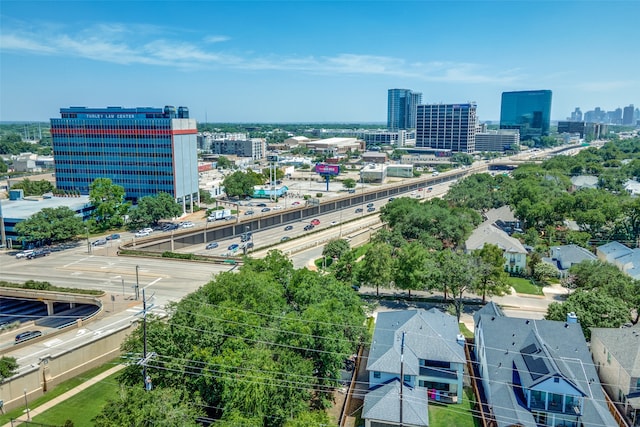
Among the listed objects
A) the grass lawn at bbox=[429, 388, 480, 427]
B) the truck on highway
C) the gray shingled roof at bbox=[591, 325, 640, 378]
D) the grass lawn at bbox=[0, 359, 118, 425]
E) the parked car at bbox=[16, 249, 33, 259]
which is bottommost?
the grass lawn at bbox=[0, 359, 118, 425]

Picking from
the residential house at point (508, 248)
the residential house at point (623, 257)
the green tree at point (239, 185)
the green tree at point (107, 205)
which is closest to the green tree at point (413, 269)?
the residential house at point (508, 248)

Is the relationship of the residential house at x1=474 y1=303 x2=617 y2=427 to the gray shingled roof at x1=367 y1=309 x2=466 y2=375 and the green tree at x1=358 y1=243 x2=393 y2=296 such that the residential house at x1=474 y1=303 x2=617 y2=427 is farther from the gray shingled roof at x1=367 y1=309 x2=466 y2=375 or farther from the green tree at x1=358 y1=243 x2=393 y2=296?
the green tree at x1=358 y1=243 x2=393 y2=296

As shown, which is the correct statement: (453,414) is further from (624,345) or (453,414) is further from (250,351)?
(250,351)

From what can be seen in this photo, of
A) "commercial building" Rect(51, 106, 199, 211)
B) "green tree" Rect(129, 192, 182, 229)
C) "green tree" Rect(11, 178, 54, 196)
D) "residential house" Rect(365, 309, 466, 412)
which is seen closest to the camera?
"residential house" Rect(365, 309, 466, 412)

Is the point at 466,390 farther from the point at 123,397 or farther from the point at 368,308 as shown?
the point at 123,397

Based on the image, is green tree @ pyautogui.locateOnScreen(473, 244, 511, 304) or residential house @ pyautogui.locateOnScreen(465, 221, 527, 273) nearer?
green tree @ pyautogui.locateOnScreen(473, 244, 511, 304)

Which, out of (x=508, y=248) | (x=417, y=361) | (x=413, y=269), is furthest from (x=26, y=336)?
(x=508, y=248)

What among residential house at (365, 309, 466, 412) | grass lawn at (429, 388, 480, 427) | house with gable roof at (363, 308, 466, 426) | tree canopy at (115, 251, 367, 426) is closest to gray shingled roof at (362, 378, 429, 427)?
house with gable roof at (363, 308, 466, 426)
